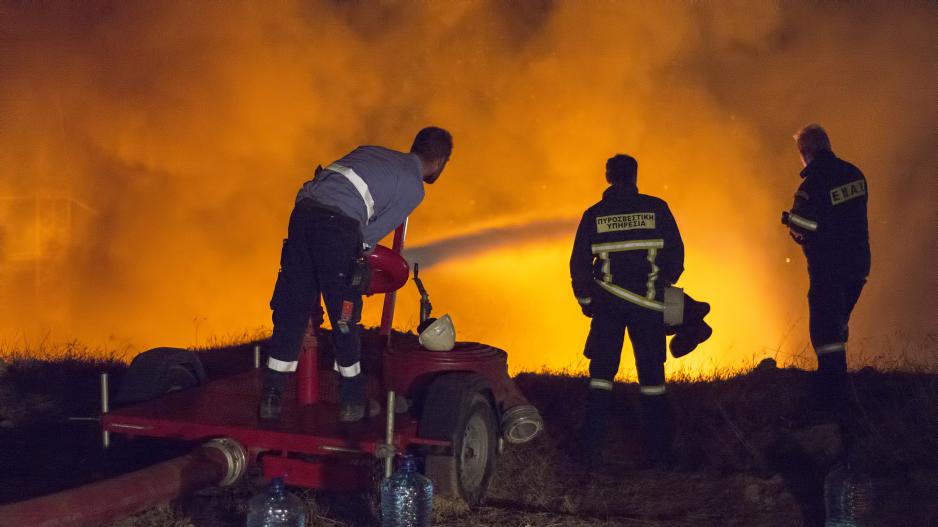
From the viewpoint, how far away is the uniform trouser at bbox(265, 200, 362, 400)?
5.45 m

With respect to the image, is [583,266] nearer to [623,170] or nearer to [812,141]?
[623,170]

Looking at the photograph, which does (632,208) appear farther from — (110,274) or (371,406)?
(110,274)

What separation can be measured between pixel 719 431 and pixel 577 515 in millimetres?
2068

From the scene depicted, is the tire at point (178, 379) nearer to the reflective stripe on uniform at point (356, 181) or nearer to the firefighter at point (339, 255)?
the firefighter at point (339, 255)

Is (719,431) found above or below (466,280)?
below

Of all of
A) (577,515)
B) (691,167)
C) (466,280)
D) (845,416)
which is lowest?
(577,515)

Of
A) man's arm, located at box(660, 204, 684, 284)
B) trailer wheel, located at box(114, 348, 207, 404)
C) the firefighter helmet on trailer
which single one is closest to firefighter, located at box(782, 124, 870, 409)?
man's arm, located at box(660, 204, 684, 284)

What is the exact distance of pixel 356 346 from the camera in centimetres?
557

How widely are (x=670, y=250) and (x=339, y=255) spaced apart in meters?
2.36

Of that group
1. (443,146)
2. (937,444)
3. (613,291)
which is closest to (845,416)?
(937,444)

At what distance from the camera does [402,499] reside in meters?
4.73

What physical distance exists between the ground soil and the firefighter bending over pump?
0.33m

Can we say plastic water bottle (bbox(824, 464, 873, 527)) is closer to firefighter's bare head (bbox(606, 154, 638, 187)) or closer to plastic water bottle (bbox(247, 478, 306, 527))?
firefighter's bare head (bbox(606, 154, 638, 187))

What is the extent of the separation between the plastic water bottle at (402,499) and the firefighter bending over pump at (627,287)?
219 centimetres
